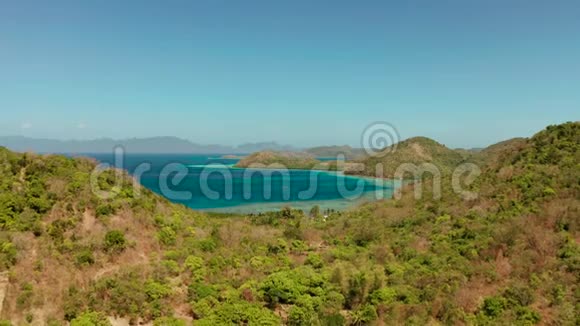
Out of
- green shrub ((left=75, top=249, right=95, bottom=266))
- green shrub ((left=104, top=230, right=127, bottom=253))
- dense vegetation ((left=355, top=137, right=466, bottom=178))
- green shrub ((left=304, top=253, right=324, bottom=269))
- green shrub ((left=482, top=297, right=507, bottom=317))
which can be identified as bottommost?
green shrub ((left=482, top=297, right=507, bottom=317))

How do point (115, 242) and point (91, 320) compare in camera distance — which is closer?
point (91, 320)

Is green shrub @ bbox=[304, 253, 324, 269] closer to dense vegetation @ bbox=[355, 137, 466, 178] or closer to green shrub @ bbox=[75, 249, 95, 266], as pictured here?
green shrub @ bbox=[75, 249, 95, 266]

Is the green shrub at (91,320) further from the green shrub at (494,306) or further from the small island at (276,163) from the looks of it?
the small island at (276,163)

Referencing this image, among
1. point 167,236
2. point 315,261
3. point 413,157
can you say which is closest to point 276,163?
point 413,157

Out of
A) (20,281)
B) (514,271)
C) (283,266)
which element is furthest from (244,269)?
(514,271)

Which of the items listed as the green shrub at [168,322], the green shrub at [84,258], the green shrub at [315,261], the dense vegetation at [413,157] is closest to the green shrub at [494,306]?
the green shrub at [315,261]

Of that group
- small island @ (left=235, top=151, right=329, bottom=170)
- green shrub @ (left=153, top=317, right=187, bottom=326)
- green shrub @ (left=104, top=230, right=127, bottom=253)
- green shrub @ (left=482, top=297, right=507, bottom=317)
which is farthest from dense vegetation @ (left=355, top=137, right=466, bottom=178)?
green shrub @ (left=153, top=317, right=187, bottom=326)

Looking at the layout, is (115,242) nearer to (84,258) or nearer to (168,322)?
(84,258)

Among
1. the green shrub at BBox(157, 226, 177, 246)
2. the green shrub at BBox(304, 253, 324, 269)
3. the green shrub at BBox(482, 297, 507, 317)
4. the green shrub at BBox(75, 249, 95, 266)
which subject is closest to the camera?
the green shrub at BBox(482, 297, 507, 317)

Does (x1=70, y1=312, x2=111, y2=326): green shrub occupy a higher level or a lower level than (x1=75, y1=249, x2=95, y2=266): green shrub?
lower
